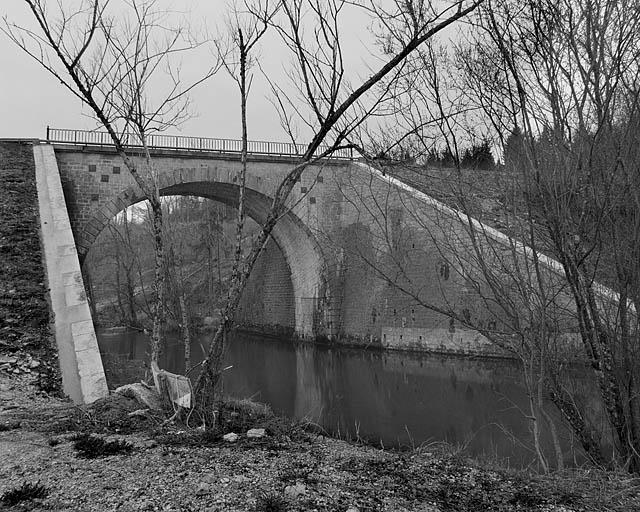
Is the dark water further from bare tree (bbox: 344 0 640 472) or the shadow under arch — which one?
the shadow under arch

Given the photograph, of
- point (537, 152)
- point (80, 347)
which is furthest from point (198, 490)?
point (80, 347)

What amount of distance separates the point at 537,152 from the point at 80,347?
519 cm

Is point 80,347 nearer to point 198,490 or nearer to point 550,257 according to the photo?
point 198,490

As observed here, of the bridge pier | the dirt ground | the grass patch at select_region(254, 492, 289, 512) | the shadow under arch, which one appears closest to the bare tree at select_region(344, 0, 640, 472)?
the dirt ground

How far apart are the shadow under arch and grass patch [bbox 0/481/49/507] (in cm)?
1450

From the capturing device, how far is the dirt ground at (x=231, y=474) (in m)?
2.53

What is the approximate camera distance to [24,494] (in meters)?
2.51

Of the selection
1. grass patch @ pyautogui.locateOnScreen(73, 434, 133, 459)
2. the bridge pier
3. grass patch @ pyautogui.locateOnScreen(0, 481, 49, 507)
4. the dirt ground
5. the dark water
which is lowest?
the dark water

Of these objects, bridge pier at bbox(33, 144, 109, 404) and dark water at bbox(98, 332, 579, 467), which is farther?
dark water at bbox(98, 332, 579, 467)

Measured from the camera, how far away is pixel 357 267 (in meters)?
17.9

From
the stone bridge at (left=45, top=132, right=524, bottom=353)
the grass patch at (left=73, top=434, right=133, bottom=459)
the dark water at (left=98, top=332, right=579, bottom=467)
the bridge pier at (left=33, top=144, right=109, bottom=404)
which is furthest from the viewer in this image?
the stone bridge at (left=45, top=132, right=524, bottom=353)

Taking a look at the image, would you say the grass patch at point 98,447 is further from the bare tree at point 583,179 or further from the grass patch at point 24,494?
the bare tree at point 583,179

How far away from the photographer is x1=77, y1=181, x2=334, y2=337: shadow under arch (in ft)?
58.0

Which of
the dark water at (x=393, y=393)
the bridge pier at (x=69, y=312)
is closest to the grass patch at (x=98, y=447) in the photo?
the bridge pier at (x=69, y=312)
